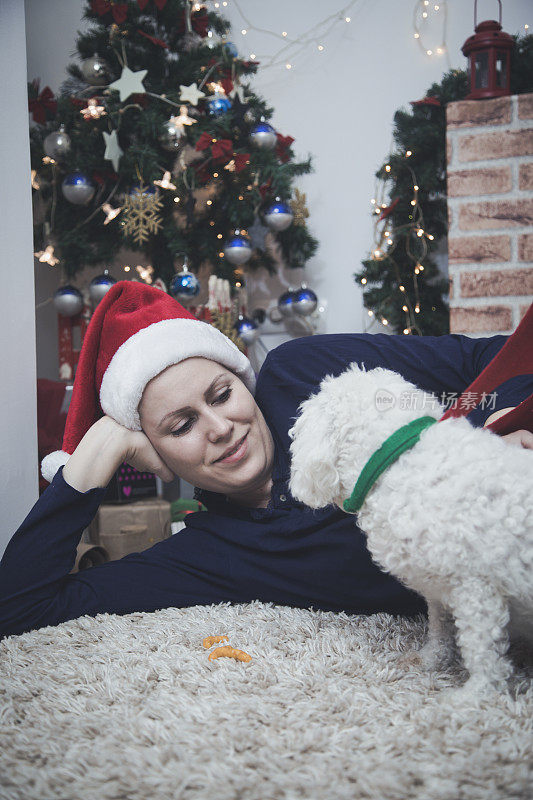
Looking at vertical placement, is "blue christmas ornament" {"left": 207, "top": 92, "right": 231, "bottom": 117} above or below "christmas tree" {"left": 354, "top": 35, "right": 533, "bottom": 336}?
above

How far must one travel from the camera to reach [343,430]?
783mm

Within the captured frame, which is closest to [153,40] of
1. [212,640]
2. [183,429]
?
[183,429]

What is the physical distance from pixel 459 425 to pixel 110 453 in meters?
0.69

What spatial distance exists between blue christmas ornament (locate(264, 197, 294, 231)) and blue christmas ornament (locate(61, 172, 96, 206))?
0.73m

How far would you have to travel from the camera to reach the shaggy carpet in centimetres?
57

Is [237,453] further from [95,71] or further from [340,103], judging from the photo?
[340,103]

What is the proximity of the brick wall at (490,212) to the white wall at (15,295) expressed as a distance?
1.34 metres

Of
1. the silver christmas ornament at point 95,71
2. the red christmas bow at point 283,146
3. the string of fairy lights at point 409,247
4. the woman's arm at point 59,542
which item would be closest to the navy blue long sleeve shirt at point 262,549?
the woman's arm at point 59,542

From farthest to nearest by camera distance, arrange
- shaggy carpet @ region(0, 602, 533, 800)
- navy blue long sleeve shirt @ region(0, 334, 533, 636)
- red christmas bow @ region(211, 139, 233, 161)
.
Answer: red christmas bow @ region(211, 139, 233, 161)
navy blue long sleeve shirt @ region(0, 334, 533, 636)
shaggy carpet @ region(0, 602, 533, 800)

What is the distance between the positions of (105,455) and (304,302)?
1543 mm

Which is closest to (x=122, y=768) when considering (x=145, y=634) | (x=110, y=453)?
(x=145, y=634)

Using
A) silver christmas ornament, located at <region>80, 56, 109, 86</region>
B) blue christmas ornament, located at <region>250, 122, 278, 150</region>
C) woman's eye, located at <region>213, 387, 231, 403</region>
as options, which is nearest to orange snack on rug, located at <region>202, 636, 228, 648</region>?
woman's eye, located at <region>213, 387, 231, 403</region>

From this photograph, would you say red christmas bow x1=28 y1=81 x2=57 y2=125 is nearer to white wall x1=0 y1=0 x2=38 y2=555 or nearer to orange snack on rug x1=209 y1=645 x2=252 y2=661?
white wall x1=0 y1=0 x2=38 y2=555

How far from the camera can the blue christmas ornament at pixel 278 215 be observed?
2.40 meters
